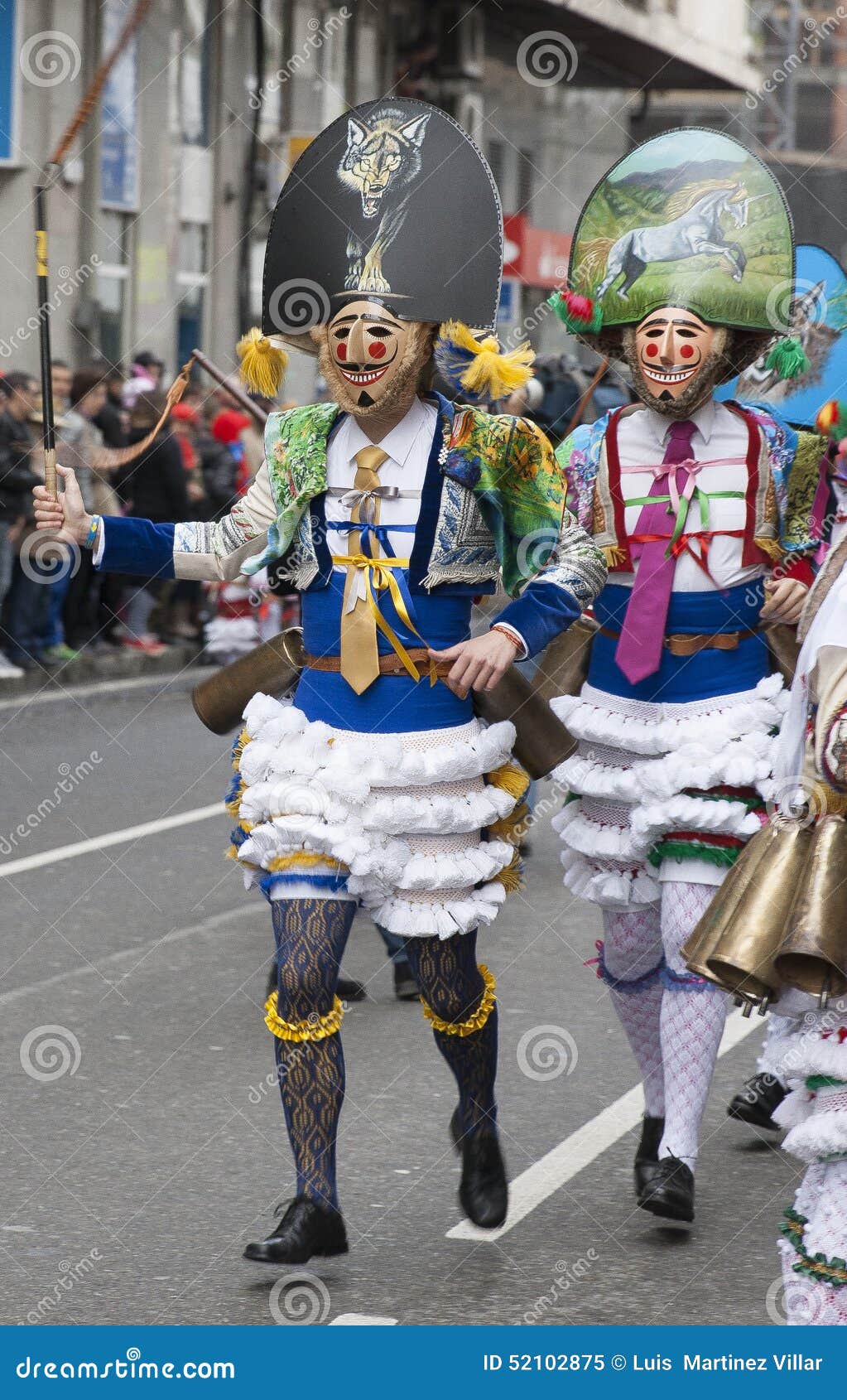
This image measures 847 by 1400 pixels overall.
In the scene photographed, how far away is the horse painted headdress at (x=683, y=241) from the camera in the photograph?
481cm

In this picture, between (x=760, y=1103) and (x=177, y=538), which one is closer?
(x=177, y=538)

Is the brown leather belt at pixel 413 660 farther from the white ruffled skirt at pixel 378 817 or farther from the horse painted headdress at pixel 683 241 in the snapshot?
the horse painted headdress at pixel 683 241

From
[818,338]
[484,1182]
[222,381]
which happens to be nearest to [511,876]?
[484,1182]

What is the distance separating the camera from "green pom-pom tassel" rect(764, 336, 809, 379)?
5.18m

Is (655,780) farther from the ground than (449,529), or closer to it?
closer to it

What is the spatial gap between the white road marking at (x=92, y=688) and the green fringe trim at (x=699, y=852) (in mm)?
9112

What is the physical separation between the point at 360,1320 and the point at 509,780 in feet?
3.77

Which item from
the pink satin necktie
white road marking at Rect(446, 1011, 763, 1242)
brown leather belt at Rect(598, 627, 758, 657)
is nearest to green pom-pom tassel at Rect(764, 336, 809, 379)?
the pink satin necktie

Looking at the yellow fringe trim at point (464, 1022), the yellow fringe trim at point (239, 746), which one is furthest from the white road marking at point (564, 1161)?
the yellow fringe trim at point (239, 746)

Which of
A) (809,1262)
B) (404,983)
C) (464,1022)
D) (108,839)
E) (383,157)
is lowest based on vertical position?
(108,839)

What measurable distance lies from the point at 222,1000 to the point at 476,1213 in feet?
7.50

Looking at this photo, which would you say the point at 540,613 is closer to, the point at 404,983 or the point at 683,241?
the point at 683,241

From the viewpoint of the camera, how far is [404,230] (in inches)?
174

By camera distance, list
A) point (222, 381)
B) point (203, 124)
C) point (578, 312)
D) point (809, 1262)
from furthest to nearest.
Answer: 1. point (203, 124)
2. point (222, 381)
3. point (578, 312)
4. point (809, 1262)
